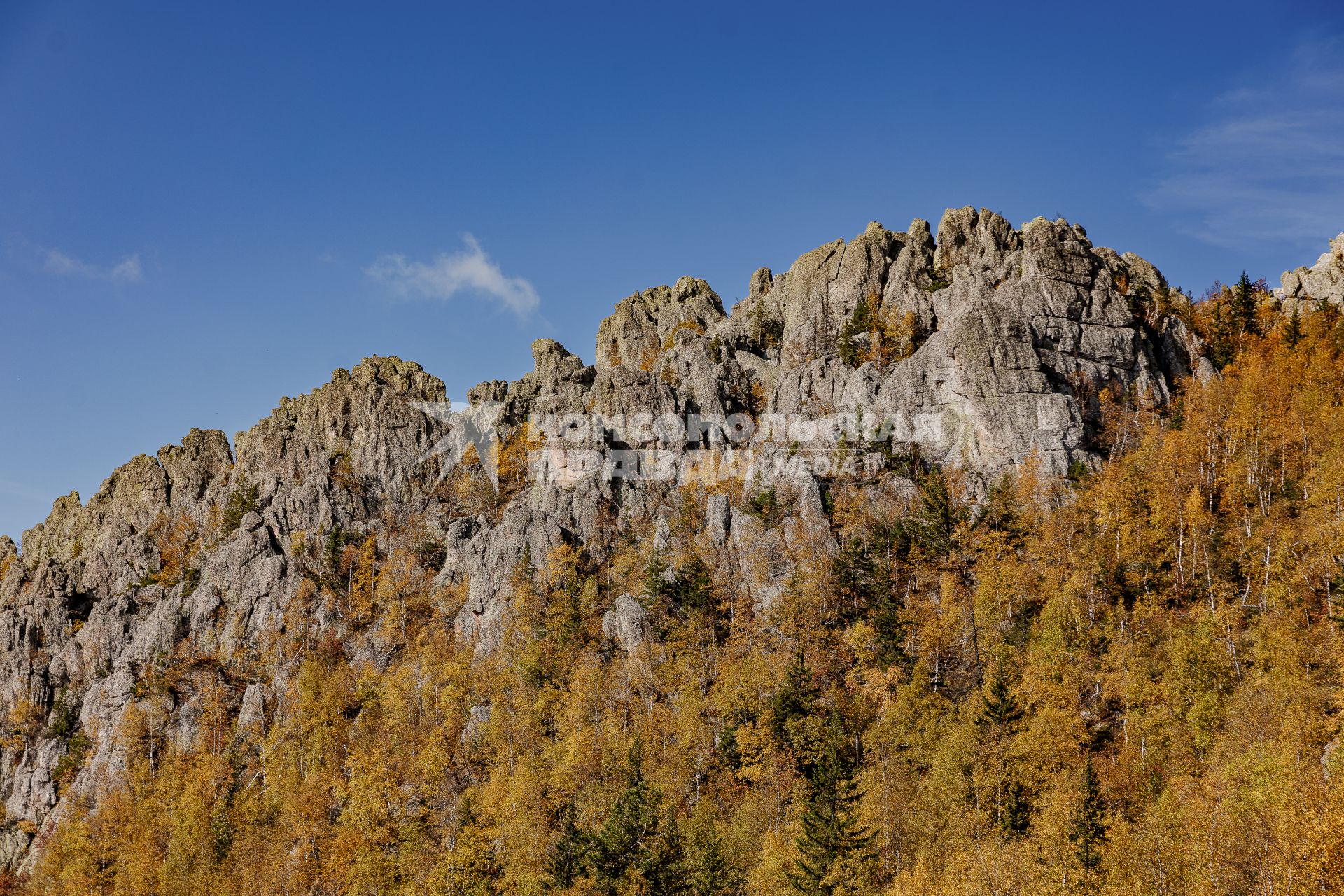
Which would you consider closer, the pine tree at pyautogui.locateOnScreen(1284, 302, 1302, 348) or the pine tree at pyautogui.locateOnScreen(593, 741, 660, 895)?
the pine tree at pyautogui.locateOnScreen(593, 741, 660, 895)

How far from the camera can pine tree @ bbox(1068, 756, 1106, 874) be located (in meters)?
40.1

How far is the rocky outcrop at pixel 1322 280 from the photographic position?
96938 millimetres

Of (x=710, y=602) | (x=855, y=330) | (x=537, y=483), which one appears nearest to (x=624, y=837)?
(x=710, y=602)

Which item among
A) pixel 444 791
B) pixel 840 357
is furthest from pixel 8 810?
pixel 840 357

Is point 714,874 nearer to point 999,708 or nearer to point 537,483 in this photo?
point 999,708

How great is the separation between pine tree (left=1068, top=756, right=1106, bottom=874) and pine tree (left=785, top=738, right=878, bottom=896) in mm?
10194

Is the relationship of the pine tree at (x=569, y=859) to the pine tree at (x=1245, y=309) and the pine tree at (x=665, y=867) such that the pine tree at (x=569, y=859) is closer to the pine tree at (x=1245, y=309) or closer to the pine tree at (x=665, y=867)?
the pine tree at (x=665, y=867)

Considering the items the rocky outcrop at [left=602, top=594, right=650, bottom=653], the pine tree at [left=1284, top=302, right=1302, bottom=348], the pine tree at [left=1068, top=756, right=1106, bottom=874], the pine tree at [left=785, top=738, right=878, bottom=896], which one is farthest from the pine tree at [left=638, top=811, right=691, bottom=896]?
the pine tree at [left=1284, top=302, right=1302, bottom=348]

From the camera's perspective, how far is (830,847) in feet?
148

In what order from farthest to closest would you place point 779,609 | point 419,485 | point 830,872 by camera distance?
point 419,485 → point 779,609 → point 830,872

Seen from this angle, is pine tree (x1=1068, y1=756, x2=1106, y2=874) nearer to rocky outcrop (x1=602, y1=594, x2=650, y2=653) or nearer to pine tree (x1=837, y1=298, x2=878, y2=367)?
rocky outcrop (x1=602, y1=594, x2=650, y2=653)

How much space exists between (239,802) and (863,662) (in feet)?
183

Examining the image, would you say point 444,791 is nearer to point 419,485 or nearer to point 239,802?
point 239,802

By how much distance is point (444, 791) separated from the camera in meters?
67.9
